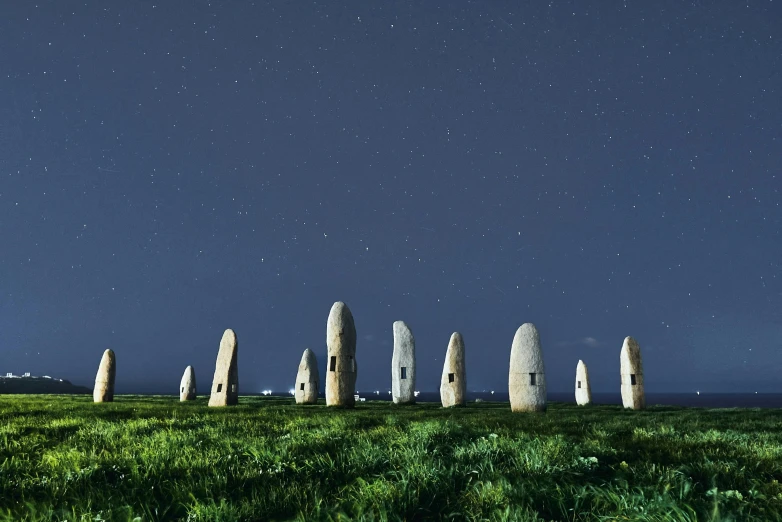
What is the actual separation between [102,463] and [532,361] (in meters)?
17.4

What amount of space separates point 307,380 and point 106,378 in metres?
9.72

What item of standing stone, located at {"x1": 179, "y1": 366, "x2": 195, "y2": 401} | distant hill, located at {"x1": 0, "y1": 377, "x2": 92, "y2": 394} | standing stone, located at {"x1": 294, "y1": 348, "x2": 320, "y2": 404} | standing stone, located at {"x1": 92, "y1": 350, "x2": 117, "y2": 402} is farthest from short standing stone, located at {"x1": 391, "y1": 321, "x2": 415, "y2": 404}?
distant hill, located at {"x1": 0, "y1": 377, "x2": 92, "y2": 394}

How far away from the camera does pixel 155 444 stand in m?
6.18

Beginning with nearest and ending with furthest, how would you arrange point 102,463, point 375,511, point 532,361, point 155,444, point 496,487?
point 375,511 → point 496,487 → point 102,463 → point 155,444 → point 532,361

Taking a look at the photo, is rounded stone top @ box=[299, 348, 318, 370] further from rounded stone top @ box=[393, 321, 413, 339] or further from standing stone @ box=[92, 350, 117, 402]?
standing stone @ box=[92, 350, 117, 402]

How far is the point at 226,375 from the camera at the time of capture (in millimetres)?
23297

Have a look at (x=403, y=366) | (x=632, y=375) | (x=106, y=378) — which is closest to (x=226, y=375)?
(x=106, y=378)

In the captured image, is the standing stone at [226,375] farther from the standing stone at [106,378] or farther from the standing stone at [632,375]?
the standing stone at [632,375]

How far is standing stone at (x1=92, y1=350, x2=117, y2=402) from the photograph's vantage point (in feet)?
82.7

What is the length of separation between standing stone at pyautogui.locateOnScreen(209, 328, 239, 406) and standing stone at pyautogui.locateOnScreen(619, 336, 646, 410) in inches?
685

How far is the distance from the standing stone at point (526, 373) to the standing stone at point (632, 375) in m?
6.08

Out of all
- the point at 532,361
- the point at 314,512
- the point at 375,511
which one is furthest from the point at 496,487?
the point at 532,361

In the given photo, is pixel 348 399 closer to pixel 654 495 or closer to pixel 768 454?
pixel 768 454

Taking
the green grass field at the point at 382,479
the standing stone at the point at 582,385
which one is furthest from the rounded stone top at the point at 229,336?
the standing stone at the point at 582,385
